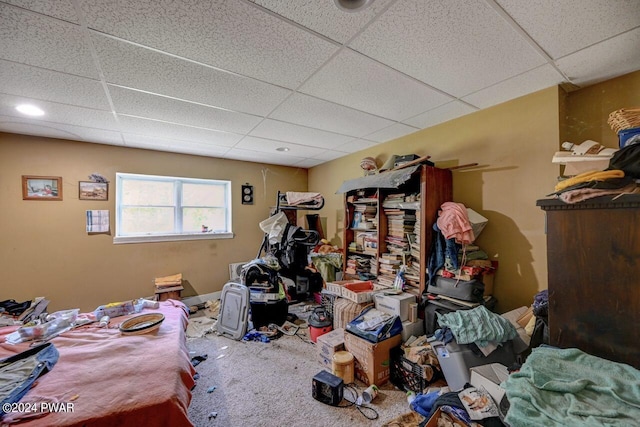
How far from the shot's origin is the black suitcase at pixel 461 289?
1.99 meters

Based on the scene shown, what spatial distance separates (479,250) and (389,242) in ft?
2.89

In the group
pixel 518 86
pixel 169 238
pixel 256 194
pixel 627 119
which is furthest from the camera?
pixel 256 194

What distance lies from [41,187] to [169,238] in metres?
1.49

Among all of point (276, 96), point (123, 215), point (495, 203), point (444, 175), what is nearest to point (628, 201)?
point (495, 203)

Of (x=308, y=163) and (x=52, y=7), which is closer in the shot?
(x=52, y=7)

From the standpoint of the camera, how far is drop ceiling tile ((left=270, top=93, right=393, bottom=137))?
219 cm

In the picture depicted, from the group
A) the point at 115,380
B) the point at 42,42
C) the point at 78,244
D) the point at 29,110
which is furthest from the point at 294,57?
the point at 78,244

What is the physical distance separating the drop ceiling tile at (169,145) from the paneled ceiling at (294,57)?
22.3 inches

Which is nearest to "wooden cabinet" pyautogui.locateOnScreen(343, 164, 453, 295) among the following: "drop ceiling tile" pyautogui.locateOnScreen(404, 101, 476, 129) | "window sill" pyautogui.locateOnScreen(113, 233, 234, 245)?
"drop ceiling tile" pyautogui.locateOnScreen(404, 101, 476, 129)

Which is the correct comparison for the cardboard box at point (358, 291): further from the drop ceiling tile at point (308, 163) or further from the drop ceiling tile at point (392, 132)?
the drop ceiling tile at point (308, 163)

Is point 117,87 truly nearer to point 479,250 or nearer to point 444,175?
point 444,175

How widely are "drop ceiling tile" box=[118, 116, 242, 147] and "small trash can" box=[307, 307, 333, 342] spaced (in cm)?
234

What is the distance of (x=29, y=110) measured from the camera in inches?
89.4

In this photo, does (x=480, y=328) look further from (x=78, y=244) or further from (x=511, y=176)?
(x=78, y=244)
